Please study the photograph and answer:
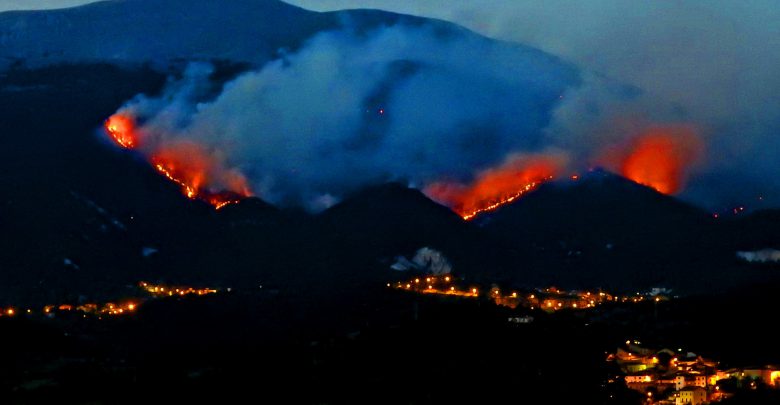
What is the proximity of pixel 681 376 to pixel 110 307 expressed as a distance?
20845mm

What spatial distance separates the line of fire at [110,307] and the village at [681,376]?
16296 millimetres

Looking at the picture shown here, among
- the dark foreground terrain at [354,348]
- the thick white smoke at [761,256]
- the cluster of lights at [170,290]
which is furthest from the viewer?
the thick white smoke at [761,256]

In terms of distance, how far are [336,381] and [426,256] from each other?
23655 mm

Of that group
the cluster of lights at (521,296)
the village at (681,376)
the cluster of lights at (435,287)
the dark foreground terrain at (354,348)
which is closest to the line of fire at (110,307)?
the dark foreground terrain at (354,348)

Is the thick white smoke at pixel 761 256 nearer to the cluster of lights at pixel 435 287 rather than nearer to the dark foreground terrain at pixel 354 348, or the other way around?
the dark foreground terrain at pixel 354 348

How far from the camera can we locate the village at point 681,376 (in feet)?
142

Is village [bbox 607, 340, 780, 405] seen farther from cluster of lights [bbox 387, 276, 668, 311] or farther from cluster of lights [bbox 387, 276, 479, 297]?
cluster of lights [bbox 387, 276, 479, 297]

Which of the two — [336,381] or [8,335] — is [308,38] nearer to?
[8,335]

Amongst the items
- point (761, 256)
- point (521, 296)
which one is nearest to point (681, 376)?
point (521, 296)

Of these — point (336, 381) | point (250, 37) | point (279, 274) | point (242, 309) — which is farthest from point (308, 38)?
point (336, 381)

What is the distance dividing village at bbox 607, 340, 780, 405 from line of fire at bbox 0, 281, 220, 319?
1630cm

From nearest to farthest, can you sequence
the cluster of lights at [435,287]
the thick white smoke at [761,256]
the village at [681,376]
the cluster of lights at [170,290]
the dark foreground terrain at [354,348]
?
the dark foreground terrain at [354,348], the village at [681,376], the cluster of lights at [170,290], the cluster of lights at [435,287], the thick white smoke at [761,256]

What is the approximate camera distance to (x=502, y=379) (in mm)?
38344

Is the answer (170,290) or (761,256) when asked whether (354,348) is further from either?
(761,256)
